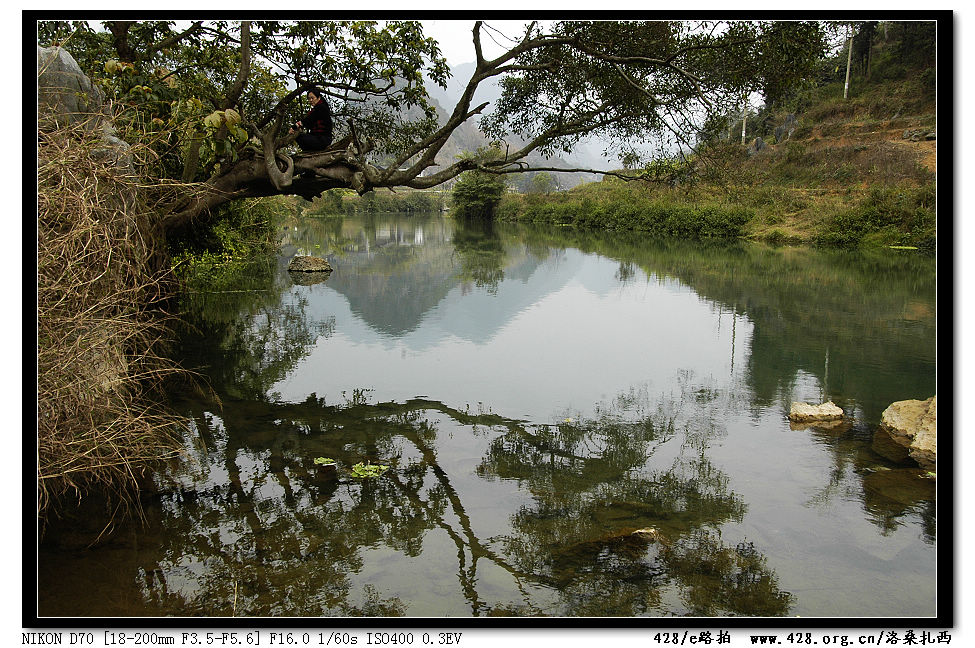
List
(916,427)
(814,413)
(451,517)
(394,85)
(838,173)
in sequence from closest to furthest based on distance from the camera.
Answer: (451,517) < (916,427) < (814,413) < (394,85) < (838,173)

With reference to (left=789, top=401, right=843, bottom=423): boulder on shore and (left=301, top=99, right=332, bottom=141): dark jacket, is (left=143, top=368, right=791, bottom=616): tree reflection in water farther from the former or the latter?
(left=301, top=99, right=332, bottom=141): dark jacket

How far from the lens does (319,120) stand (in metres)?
9.91

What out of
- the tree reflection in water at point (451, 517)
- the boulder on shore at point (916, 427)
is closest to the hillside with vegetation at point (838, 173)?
the boulder on shore at point (916, 427)

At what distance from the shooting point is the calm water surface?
4289 mm

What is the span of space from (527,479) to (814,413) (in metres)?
3.77

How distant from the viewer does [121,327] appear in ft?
17.5

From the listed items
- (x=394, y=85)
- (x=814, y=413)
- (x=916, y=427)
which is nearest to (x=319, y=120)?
(x=394, y=85)

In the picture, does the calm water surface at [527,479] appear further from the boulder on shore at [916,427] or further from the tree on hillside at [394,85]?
the tree on hillside at [394,85]

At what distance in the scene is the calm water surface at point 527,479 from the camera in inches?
169

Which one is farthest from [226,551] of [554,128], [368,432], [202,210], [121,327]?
[554,128]

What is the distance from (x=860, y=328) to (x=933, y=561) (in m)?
9.28

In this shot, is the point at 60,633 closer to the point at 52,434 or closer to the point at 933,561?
the point at 52,434

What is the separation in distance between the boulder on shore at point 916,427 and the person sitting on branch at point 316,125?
8358 mm

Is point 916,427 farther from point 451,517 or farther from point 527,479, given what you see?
point 451,517
